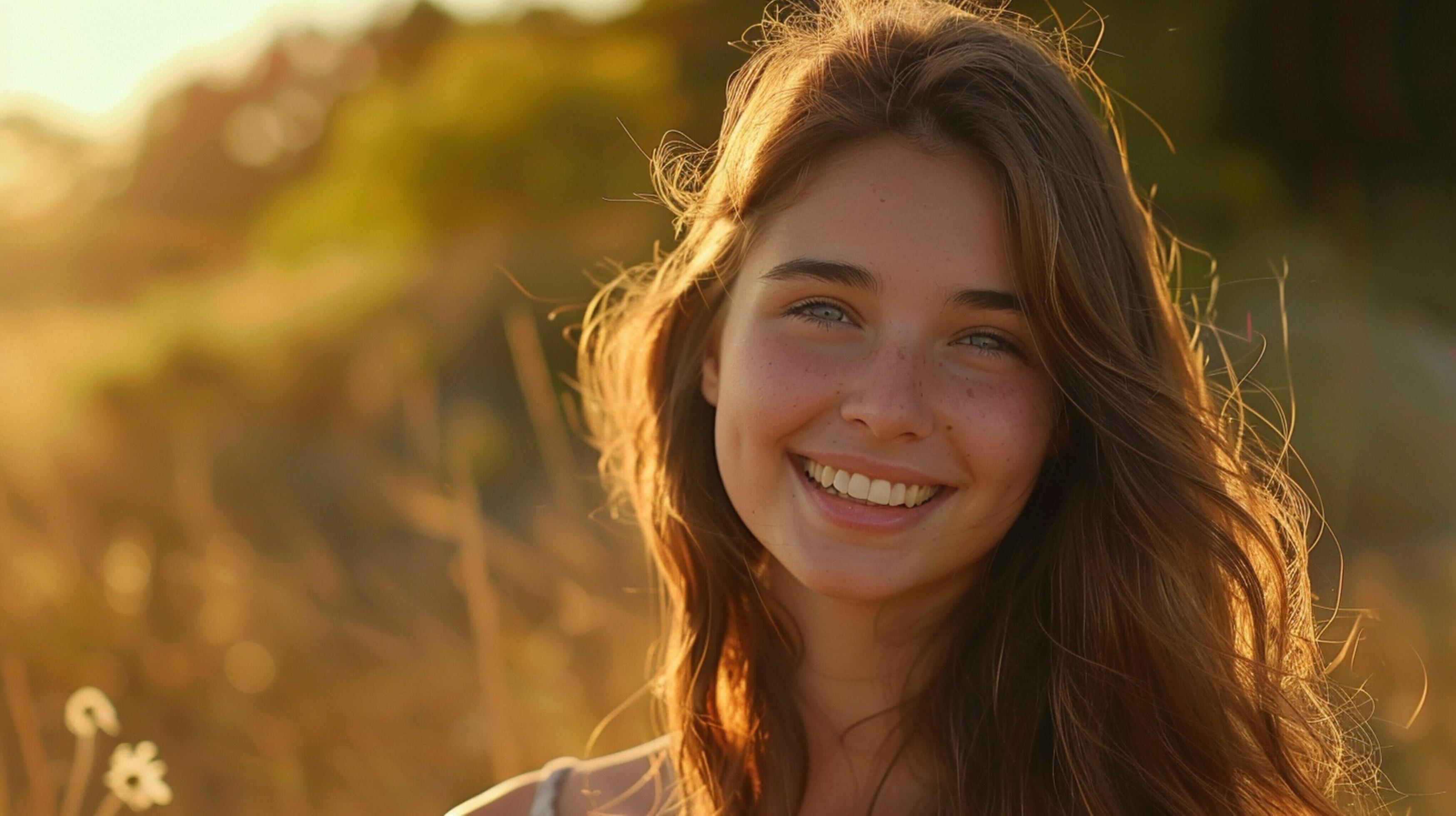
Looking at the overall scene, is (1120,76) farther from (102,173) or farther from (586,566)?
(102,173)

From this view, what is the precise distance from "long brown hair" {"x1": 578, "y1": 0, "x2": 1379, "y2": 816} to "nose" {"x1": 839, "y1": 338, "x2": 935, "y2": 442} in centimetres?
22

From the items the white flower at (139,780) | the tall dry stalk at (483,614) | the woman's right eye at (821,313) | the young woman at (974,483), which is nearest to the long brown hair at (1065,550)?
the young woman at (974,483)

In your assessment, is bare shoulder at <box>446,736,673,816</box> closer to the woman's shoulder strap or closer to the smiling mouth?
the woman's shoulder strap

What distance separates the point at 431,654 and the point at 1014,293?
2526 millimetres

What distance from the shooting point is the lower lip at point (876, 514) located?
1.93 meters

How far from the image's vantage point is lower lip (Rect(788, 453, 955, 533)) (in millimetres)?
1935

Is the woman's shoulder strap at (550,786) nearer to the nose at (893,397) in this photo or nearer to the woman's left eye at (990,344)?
the nose at (893,397)

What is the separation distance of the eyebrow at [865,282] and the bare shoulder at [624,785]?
916 mm

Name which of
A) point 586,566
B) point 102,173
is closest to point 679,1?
point 102,173

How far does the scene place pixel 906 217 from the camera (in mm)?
1903

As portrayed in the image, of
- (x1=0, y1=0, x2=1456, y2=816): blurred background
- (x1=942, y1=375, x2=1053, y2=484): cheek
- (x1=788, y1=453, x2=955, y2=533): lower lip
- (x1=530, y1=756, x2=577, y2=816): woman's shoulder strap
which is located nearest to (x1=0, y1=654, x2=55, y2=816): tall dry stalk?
(x1=0, y1=0, x2=1456, y2=816): blurred background

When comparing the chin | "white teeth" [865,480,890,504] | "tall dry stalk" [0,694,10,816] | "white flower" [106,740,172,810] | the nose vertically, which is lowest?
"tall dry stalk" [0,694,10,816]

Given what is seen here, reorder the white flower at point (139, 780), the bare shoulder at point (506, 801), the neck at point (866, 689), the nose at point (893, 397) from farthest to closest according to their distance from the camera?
the bare shoulder at point (506, 801)
the white flower at point (139, 780)
the neck at point (866, 689)
the nose at point (893, 397)

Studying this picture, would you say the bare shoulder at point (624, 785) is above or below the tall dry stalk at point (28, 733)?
below
